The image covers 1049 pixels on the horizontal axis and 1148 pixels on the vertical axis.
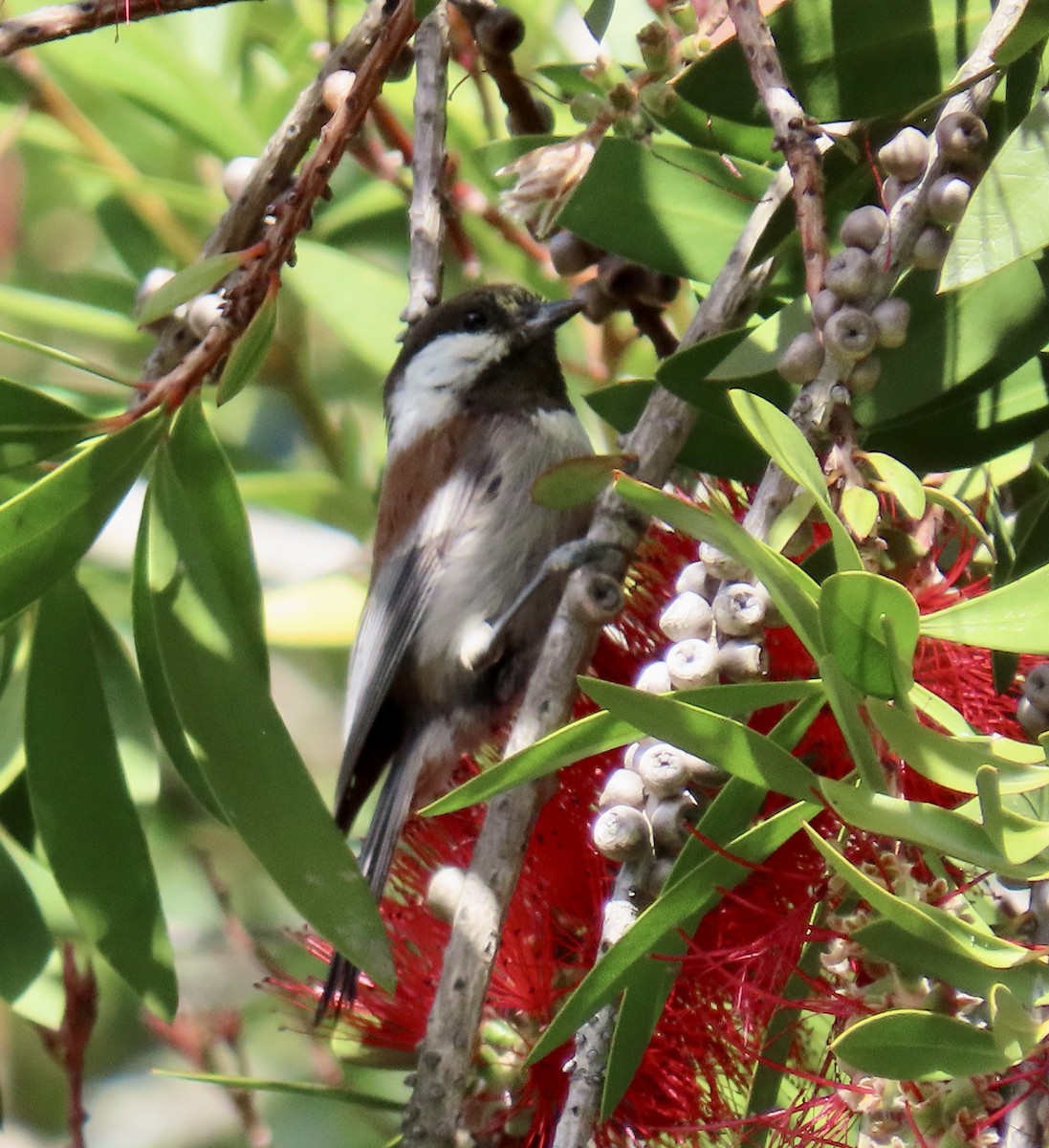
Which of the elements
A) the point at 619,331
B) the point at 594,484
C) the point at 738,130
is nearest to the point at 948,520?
the point at 594,484

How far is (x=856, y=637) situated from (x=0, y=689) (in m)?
1.30

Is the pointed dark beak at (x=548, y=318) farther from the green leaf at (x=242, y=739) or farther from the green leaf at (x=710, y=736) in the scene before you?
the green leaf at (x=710, y=736)

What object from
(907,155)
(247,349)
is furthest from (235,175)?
(907,155)

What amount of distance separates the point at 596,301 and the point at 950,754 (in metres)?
1.20

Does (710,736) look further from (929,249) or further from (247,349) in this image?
(247,349)

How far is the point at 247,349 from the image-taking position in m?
1.39

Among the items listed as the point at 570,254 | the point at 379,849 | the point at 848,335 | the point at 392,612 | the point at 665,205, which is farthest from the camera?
the point at 392,612

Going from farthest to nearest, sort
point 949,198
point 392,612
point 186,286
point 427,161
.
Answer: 1. point 392,612
2. point 427,161
3. point 186,286
4. point 949,198

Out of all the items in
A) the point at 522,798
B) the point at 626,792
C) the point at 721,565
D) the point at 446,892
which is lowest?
the point at 446,892

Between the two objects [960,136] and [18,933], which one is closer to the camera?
[960,136]

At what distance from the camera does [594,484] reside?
1.28 m

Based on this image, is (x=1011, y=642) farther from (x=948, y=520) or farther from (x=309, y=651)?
(x=309, y=651)

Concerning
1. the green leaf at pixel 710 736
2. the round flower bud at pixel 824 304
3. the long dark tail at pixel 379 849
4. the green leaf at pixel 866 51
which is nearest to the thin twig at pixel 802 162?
the round flower bud at pixel 824 304

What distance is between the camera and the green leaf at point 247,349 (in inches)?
54.3
